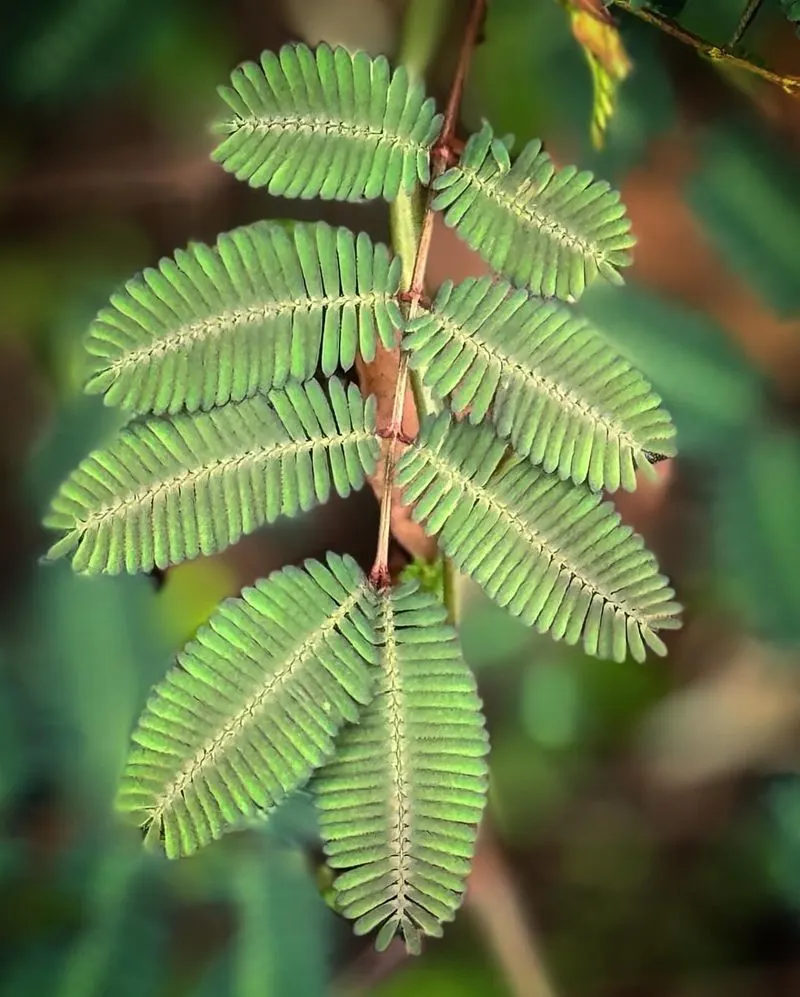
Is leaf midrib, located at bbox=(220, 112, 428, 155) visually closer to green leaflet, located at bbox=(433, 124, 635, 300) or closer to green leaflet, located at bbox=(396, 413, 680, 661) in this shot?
green leaflet, located at bbox=(433, 124, 635, 300)

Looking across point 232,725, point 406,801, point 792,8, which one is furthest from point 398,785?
point 792,8

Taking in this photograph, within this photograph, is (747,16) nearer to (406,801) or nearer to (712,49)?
(712,49)

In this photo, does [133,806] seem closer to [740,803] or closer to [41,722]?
[41,722]

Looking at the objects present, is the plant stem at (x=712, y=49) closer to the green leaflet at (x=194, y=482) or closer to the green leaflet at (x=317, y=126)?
the green leaflet at (x=317, y=126)

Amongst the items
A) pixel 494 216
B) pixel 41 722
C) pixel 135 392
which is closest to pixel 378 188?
pixel 494 216

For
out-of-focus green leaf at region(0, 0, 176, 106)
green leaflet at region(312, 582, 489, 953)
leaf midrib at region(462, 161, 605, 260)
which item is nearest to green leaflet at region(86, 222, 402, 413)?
leaf midrib at region(462, 161, 605, 260)

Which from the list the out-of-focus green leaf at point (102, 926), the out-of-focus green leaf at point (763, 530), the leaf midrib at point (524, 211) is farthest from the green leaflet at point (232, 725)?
the out-of-focus green leaf at point (763, 530)
